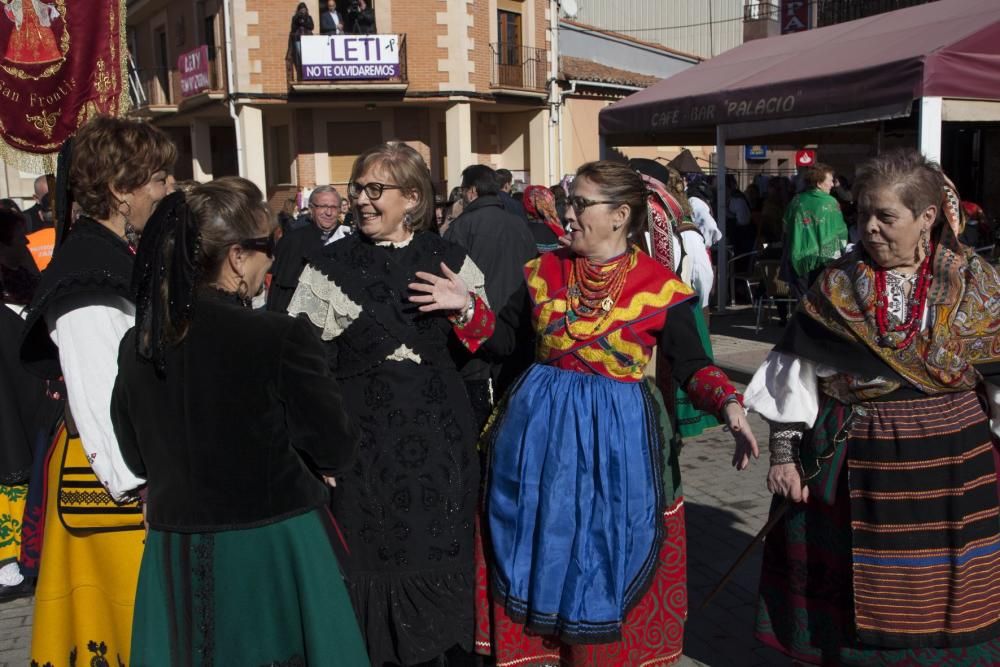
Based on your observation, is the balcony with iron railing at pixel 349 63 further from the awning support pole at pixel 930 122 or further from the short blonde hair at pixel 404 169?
the short blonde hair at pixel 404 169

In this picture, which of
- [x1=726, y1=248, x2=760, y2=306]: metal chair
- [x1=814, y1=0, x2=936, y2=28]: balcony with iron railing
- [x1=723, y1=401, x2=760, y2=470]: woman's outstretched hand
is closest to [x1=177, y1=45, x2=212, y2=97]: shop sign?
[x1=814, y1=0, x2=936, y2=28]: balcony with iron railing

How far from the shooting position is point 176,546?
2.31 metres

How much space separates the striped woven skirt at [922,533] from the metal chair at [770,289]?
7.49m

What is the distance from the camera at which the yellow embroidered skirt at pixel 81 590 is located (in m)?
2.77

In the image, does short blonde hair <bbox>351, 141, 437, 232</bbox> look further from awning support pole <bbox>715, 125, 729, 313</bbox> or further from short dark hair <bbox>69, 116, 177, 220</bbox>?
awning support pole <bbox>715, 125, 729, 313</bbox>

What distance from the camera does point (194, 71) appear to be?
2673 centimetres

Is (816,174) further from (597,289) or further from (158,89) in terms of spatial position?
(158,89)

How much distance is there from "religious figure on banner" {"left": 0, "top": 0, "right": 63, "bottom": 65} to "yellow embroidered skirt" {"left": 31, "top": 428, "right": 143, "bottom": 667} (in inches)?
84.0

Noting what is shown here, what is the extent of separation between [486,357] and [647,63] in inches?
1149

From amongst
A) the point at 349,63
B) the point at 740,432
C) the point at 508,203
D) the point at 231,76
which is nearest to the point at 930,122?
the point at 508,203

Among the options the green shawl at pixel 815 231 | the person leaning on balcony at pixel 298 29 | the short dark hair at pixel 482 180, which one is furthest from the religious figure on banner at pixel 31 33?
the person leaning on balcony at pixel 298 29

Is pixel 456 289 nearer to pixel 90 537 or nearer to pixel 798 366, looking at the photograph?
pixel 798 366

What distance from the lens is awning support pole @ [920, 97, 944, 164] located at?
25.1 feet

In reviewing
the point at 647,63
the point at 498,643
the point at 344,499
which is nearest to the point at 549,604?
the point at 498,643
